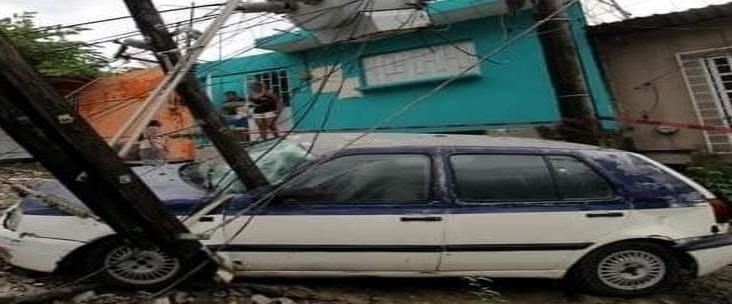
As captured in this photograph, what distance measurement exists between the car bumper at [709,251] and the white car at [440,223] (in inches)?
0.4

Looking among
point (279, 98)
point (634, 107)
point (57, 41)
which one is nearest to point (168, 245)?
point (279, 98)

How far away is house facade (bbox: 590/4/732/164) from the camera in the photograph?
28.8 feet

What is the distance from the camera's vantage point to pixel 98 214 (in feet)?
12.5

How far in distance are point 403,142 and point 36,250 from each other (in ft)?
9.24

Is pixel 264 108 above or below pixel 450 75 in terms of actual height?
above

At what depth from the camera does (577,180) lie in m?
4.82

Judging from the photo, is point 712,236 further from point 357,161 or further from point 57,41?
point 57,41

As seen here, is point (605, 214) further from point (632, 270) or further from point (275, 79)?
point (275, 79)

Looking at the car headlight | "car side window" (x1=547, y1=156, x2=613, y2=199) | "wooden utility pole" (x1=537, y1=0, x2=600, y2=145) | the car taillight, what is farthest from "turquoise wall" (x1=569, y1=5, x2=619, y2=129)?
the car headlight

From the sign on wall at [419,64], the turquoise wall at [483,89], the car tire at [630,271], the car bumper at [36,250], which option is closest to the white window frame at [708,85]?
the turquoise wall at [483,89]

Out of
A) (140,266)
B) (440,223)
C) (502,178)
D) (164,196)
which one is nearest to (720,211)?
(502,178)

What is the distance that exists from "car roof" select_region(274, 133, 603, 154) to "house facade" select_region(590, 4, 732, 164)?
14.6 ft

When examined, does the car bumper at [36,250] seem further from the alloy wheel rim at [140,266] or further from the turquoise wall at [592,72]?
the turquoise wall at [592,72]

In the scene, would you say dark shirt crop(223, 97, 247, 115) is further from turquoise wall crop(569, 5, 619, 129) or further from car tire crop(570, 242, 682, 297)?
car tire crop(570, 242, 682, 297)
